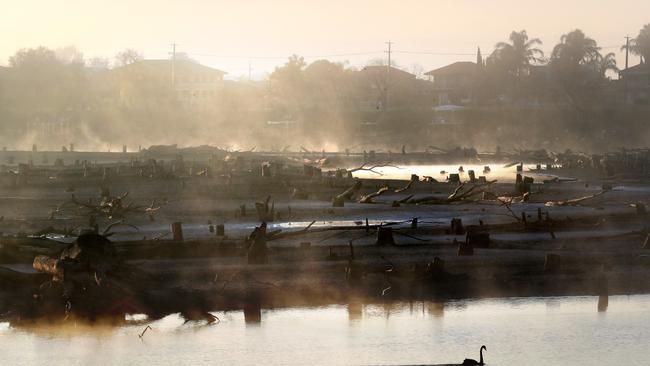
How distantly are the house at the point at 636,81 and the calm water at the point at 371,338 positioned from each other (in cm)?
12230

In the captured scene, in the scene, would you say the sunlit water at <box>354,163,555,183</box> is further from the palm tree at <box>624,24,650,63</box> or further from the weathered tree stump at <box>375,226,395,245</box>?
the palm tree at <box>624,24,650,63</box>

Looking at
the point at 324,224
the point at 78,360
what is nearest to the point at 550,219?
the point at 324,224

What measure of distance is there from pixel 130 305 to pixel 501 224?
12.4 metres

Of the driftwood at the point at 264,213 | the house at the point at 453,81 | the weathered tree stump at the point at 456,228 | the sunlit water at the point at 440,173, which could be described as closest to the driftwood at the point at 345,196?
the driftwood at the point at 264,213

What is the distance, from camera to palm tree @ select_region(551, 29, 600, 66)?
436ft

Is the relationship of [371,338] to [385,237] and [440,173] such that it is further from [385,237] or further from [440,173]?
[440,173]

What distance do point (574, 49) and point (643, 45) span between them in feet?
62.9

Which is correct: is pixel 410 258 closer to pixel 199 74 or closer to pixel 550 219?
pixel 550 219

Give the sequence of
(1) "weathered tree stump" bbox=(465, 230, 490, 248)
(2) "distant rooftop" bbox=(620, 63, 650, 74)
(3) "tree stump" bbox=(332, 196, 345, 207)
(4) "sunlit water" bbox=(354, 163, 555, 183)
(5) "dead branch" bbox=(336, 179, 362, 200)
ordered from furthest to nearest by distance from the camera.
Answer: (2) "distant rooftop" bbox=(620, 63, 650, 74) → (4) "sunlit water" bbox=(354, 163, 555, 183) → (5) "dead branch" bbox=(336, 179, 362, 200) → (3) "tree stump" bbox=(332, 196, 345, 207) → (1) "weathered tree stump" bbox=(465, 230, 490, 248)

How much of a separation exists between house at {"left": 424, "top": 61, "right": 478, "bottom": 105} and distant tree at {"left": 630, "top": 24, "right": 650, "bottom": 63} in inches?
781

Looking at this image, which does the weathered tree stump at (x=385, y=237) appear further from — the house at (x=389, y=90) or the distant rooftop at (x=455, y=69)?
the distant rooftop at (x=455, y=69)

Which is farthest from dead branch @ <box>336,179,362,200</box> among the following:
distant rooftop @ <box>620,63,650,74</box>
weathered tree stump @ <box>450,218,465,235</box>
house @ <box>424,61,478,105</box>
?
distant rooftop @ <box>620,63,650,74</box>

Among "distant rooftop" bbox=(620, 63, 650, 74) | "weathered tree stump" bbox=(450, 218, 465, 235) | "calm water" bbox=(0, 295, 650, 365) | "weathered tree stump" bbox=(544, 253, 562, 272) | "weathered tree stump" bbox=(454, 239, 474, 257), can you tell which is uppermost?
"distant rooftop" bbox=(620, 63, 650, 74)

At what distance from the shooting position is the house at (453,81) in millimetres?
151625
